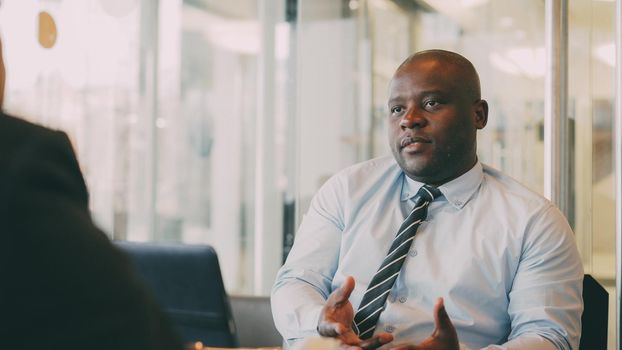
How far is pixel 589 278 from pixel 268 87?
3.06m

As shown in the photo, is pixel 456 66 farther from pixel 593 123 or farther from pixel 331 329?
pixel 593 123

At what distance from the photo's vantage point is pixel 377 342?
4.68ft

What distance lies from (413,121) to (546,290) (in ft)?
1.85

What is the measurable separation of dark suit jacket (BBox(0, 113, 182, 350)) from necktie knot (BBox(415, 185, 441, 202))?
150 cm

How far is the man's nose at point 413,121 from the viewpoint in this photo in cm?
186

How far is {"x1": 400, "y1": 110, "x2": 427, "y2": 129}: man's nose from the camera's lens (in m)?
1.86

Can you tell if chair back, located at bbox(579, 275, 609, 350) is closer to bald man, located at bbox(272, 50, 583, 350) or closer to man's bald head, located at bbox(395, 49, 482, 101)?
bald man, located at bbox(272, 50, 583, 350)

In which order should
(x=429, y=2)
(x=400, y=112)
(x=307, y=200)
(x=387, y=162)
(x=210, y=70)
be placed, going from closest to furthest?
(x=400, y=112), (x=387, y=162), (x=429, y=2), (x=307, y=200), (x=210, y=70)

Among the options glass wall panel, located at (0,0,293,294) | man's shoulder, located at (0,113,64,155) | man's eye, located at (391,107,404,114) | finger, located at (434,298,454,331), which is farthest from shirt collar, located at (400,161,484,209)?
glass wall panel, located at (0,0,293,294)

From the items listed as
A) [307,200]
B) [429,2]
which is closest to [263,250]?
[307,200]

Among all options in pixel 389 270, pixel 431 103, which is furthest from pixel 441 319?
pixel 431 103

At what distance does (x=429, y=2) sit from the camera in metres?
4.06

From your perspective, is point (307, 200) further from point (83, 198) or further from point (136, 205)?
point (83, 198)

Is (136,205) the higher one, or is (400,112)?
(400,112)
